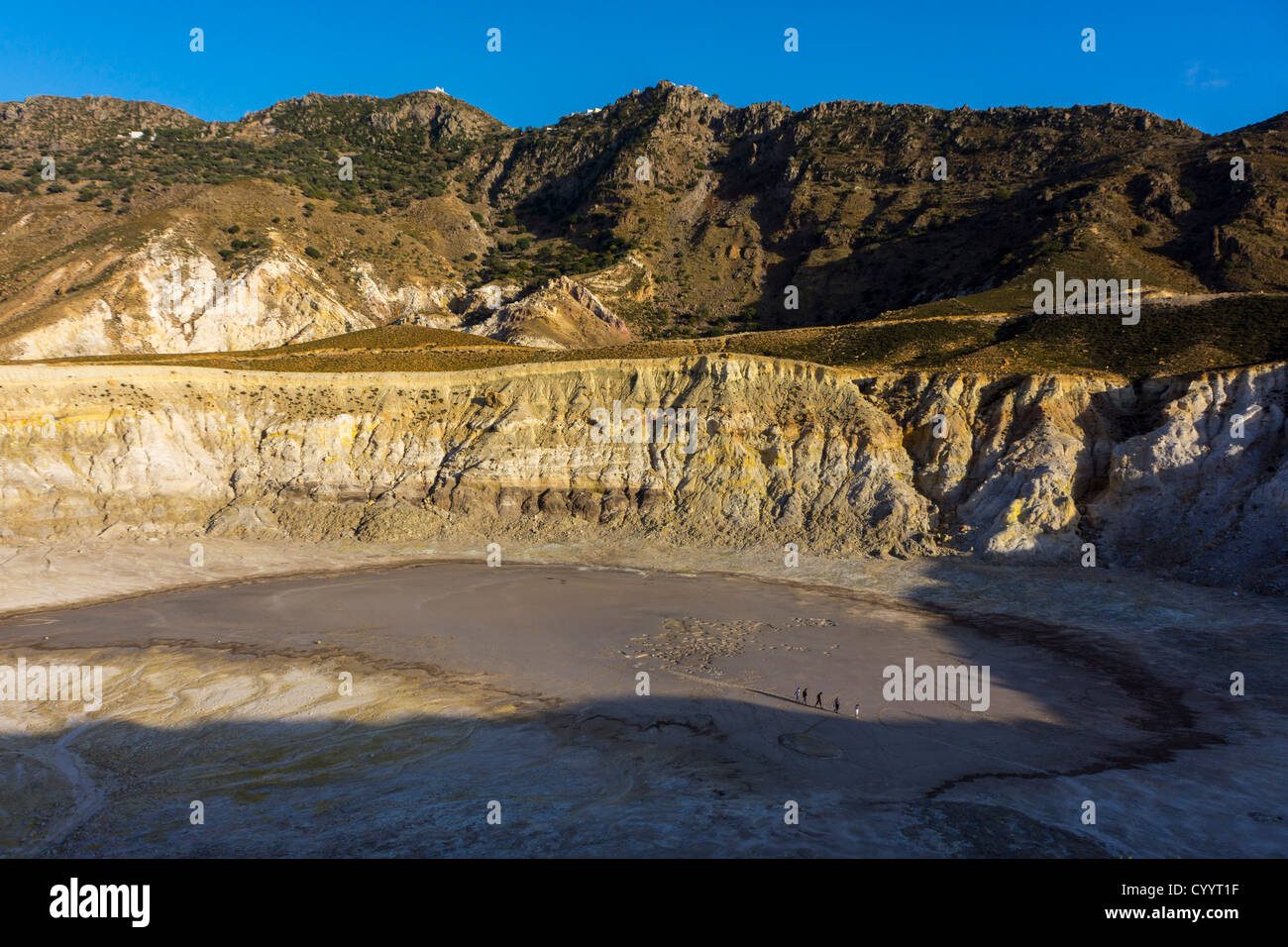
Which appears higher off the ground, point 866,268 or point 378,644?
point 866,268

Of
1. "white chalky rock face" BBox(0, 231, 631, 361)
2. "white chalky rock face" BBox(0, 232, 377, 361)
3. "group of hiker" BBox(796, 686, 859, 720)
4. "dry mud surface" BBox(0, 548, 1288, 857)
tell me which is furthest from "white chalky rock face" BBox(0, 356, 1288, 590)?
"white chalky rock face" BBox(0, 231, 631, 361)

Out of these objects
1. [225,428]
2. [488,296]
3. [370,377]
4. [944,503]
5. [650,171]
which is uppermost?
[650,171]

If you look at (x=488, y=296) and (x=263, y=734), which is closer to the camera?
(x=263, y=734)

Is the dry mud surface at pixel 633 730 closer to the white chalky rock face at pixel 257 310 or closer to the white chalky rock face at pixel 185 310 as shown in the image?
the white chalky rock face at pixel 185 310

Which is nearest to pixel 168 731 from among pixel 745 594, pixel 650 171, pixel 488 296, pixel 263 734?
pixel 263 734

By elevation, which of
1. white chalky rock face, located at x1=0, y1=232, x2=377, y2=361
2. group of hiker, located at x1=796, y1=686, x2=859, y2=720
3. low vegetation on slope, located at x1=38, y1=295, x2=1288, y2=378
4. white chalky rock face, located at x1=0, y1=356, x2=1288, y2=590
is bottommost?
group of hiker, located at x1=796, y1=686, x2=859, y2=720

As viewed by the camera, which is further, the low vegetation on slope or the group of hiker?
the low vegetation on slope

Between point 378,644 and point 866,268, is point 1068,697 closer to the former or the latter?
point 378,644

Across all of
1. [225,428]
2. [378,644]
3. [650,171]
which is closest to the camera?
[378,644]

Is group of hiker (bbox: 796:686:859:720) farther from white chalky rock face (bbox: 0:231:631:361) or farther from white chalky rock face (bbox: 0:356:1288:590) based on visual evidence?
white chalky rock face (bbox: 0:231:631:361)
